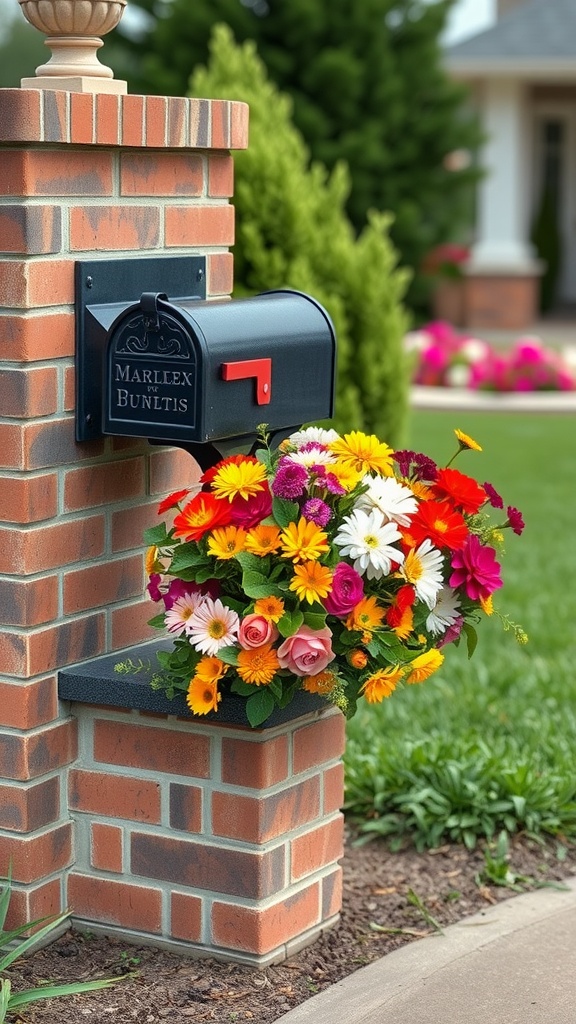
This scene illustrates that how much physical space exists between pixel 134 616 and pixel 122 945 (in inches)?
25.8

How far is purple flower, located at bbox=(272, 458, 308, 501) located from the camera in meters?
2.52

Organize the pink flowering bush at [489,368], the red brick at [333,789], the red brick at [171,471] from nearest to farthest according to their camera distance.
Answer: the red brick at [333,789] → the red brick at [171,471] → the pink flowering bush at [489,368]

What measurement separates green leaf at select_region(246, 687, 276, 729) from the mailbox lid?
0.49 metres

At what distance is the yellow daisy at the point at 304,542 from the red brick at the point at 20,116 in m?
0.83

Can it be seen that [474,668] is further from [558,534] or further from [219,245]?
[558,534]

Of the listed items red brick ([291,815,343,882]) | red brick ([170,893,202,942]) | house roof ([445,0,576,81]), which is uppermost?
house roof ([445,0,576,81])

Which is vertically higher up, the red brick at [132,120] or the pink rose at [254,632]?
the red brick at [132,120]

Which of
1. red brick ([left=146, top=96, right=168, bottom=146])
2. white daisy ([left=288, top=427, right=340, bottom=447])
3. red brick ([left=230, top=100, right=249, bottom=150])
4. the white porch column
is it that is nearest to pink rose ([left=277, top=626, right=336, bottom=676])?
white daisy ([left=288, top=427, right=340, bottom=447])

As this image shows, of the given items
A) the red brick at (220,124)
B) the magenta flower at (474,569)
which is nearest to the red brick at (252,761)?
the magenta flower at (474,569)

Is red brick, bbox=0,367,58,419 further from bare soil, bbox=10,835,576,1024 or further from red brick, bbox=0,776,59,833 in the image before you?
bare soil, bbox=10,835,576,1024

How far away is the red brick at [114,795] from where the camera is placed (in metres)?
2.77

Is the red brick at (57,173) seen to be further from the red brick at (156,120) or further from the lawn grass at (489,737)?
the lawn grass at (489,737)

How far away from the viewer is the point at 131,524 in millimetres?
2939

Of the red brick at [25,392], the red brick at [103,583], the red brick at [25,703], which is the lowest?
the red brick at [25,703]
